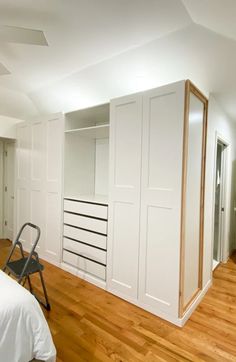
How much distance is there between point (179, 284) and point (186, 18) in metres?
2.26

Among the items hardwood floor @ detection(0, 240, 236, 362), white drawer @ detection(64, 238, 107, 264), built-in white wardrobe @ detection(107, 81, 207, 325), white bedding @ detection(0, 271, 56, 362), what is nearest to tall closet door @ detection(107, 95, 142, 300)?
built-in white wardrobe @ detection(107, 81, 207, 325)

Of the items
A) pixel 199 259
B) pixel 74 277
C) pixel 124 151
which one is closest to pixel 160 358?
pixel 199 259

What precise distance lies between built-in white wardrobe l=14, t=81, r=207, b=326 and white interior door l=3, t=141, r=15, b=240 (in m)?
1.40

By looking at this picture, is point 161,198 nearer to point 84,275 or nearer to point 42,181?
point 84,275

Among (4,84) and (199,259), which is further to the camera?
(4,84)

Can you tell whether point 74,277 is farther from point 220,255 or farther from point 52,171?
point 220,255

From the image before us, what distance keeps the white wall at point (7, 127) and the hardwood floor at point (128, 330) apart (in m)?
2.64

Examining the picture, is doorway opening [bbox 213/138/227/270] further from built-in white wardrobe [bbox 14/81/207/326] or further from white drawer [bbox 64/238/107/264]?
white drawer [bbox 64/238/107/264]

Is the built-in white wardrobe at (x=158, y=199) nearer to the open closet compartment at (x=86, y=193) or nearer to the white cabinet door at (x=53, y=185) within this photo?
the open closet compartment at (x=86, y=193)

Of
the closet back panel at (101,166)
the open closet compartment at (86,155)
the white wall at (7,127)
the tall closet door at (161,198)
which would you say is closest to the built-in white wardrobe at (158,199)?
the tall closet door at (161,198)

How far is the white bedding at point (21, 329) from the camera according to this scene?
3.72 feet

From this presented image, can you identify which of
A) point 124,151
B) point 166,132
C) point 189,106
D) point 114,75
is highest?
point 114,75

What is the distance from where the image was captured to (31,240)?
3.54 meters

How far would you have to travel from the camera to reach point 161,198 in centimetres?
204
